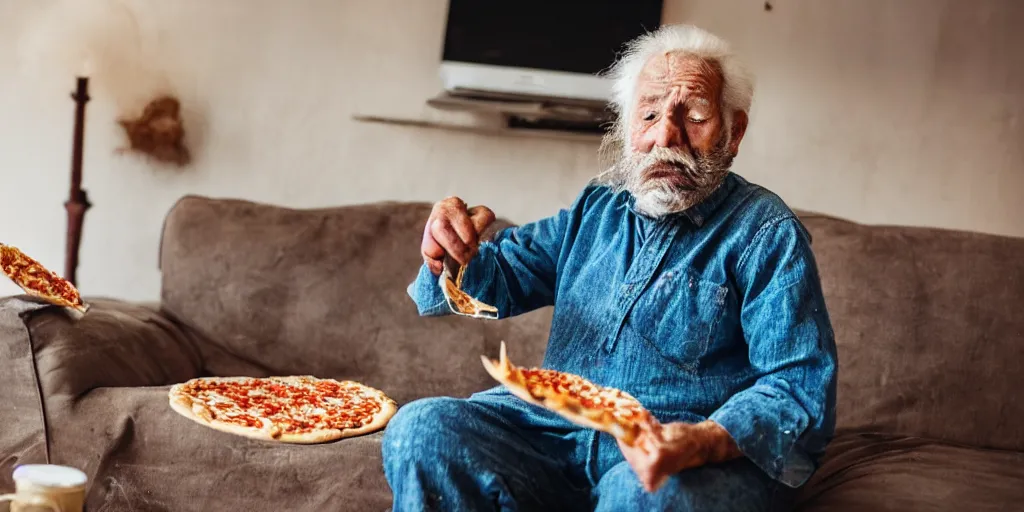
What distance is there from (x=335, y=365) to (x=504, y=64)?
118 centimetres

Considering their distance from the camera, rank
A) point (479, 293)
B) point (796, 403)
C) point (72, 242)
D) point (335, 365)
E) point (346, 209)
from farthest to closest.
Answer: point (72, 242) < point (346, 209) < point (335, 365) < point (479, 293) < point (796, 403)

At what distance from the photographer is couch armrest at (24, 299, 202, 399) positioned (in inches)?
80.2

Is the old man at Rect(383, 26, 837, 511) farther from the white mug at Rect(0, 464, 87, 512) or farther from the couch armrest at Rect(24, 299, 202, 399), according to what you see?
the couch armrest at Rect(24, 299, 202, 399)

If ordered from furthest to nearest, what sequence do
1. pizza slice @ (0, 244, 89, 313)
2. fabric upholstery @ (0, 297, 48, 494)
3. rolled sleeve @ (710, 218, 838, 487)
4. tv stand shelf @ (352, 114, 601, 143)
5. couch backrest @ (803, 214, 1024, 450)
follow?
tv stand shelf @ (352, 114, 601, 143), couch backrest @ (803, 214, 1024, 450), pizza slice @ (0, 244, 89, 313), fabric upholstery @ (0, 297, 48, 494), rolled sleeve @ (710, 218, 838, 487)

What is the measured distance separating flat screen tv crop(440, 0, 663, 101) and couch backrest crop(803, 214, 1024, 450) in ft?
3.60

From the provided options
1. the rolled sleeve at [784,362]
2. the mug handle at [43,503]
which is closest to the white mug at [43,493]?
the mug handle at [43,503]

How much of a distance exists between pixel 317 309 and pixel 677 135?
4.21 feet

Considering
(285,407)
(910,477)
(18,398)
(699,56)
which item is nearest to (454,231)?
(699,56)

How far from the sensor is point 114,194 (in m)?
3.16

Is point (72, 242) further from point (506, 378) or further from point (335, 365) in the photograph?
point (506, 378)

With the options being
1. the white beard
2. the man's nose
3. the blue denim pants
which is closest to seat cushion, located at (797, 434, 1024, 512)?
the blue denim pants

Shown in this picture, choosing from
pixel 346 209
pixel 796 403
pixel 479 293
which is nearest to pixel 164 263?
pixel 346 209

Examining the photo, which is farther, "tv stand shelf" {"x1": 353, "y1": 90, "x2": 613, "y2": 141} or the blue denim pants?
"tv stand shelf" {"x1": 353, "y1": 90, "x2": 613, "y2": 141}

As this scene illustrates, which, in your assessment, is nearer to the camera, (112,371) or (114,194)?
(112,371)
